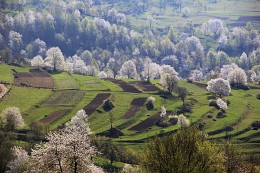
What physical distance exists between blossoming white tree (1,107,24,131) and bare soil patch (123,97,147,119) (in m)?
40.6

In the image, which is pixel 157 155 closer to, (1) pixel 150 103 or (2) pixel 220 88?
(1) pixel 150 103

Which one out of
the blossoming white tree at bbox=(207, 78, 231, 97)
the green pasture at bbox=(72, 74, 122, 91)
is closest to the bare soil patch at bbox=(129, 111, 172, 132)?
the green pasture at bbox=(72, 74, 122, 91)

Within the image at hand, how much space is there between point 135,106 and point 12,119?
2082 inches

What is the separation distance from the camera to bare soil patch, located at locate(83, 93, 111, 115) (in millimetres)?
153125

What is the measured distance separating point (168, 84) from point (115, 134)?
5812 cm

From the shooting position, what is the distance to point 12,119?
131 meters

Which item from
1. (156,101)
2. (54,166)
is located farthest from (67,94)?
(54,166)

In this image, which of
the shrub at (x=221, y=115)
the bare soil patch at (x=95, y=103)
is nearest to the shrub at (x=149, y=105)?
the bare soil patch at (x=95, y=103)

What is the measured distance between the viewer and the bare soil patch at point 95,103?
153 meters

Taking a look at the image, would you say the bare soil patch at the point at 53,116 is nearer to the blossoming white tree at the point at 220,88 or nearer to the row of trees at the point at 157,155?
the blossoming white tree at the point at 220,88

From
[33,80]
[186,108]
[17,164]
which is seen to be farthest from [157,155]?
[33,80]

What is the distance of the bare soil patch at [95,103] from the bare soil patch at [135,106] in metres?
12.3

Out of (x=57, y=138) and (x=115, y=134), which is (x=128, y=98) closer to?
(x=115, y=134)

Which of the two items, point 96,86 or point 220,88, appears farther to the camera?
point 96,86
